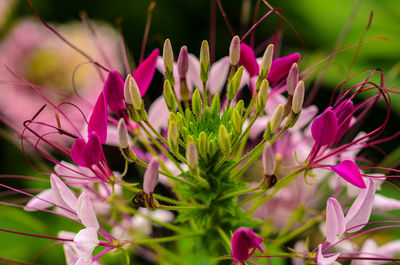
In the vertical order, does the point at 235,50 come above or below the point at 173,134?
above

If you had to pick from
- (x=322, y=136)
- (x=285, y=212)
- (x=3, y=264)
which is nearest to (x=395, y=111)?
(x=285, y=212)

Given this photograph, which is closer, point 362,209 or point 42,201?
point 362,209

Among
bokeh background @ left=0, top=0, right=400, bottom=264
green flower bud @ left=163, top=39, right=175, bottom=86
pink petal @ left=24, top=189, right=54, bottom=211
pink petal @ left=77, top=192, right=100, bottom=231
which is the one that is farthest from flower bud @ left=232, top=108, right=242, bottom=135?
bokeh background @ left=0, top=0, right=400, bottom=264

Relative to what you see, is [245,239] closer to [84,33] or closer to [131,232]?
[131,232]

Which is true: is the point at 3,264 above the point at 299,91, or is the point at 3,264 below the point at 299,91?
below

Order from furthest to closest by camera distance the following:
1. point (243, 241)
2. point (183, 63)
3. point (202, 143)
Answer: point (183, 63) < point (202, 143) < point (243, 241)

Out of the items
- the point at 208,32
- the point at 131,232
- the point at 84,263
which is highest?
the point at 208,32

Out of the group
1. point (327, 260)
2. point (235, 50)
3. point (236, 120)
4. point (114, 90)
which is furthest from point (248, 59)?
point (327, 260)

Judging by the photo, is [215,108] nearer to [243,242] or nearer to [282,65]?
[282,65]
